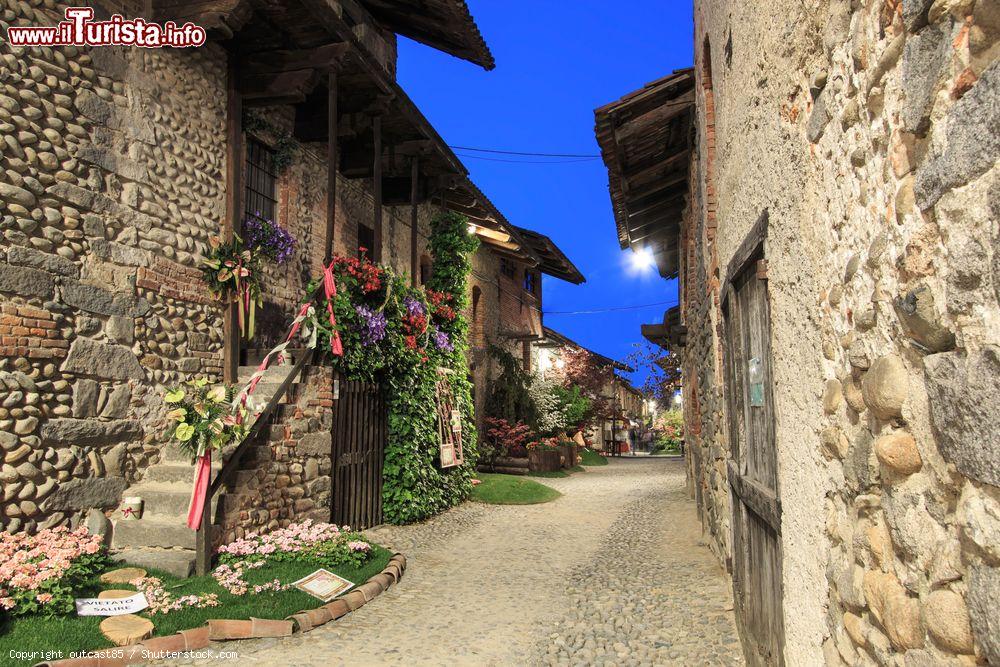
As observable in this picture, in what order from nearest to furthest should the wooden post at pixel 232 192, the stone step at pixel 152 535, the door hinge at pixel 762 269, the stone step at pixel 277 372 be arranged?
the door hinge at pixel 762 269 → the stone step at pixel 152 535 → the stone step at pixel 277 372 → the wooden post at pixel 232 192

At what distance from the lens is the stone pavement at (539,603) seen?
445 cm

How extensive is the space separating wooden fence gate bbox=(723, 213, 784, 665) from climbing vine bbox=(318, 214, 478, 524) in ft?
16.8

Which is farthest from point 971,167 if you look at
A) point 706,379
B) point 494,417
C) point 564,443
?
point 564,443

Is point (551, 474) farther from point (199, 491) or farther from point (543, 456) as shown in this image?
point (199, 491)

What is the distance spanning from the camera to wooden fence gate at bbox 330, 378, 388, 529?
27.4 feet

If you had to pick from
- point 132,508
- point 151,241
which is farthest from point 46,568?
point 151,241

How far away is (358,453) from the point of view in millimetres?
8844

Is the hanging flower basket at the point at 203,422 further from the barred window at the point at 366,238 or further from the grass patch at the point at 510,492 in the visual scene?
the grass patch at the point at 510,492

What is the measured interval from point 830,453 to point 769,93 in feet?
5.94

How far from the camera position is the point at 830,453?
220cm

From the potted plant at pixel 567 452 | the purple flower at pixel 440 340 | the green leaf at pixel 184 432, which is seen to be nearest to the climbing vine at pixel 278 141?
the purple flower at pixel 440 340

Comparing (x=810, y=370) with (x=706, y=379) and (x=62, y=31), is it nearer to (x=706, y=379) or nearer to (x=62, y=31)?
(x=706, y=379)

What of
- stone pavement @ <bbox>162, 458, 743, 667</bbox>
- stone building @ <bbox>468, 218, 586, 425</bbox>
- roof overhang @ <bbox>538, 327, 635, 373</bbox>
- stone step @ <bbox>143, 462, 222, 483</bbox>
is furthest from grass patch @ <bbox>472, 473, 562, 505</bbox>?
roof overhang @ <bbox>538, 327, 635, 373</bbox>

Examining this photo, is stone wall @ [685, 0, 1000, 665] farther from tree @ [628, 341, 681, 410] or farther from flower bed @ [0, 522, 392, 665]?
tree @ [628, 341, 681, 410]
